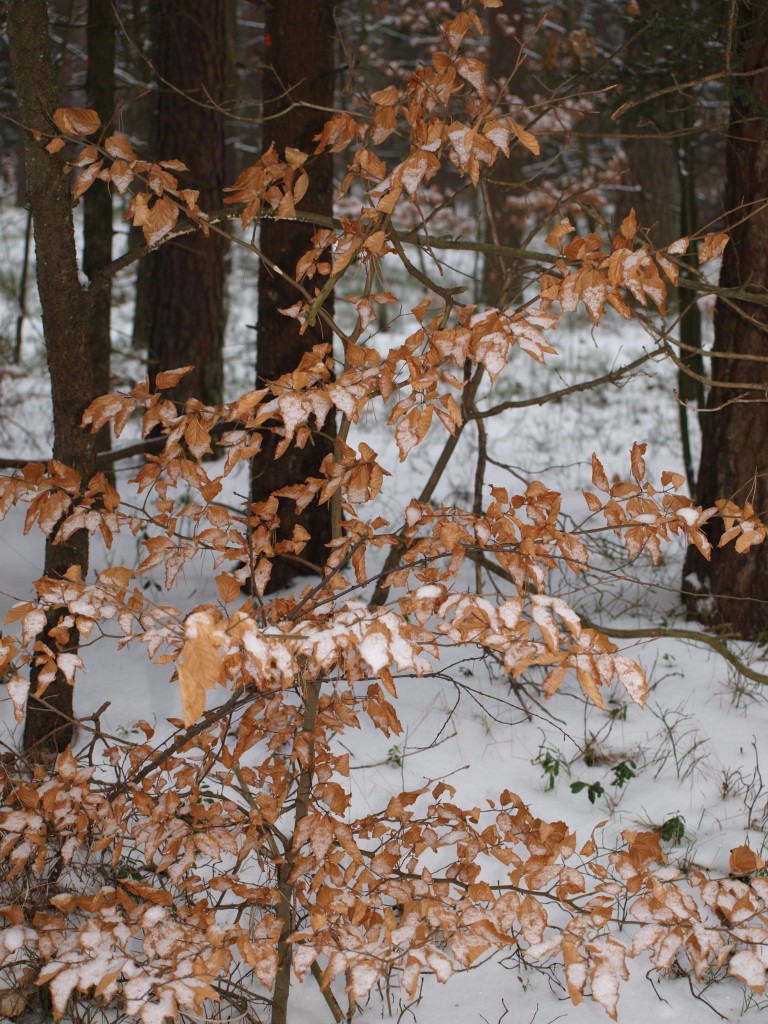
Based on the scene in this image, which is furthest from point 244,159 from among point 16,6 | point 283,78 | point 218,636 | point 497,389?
point 218,636

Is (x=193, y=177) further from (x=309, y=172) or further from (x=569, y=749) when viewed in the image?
(x=569, y=749)

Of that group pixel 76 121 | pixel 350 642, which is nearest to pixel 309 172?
pixel 76 121

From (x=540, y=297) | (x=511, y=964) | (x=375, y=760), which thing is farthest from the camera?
(x=375, y=760)

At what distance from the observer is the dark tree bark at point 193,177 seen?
6.14 meters

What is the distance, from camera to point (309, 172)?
404cm

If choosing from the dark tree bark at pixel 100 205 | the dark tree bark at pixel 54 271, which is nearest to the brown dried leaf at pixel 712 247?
the dark tree bark at pixel 54 271

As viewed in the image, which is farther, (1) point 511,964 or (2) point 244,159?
(2) point 244,159

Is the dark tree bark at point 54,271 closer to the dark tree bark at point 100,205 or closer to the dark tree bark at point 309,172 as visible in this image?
the dark tree bark at point 309,172

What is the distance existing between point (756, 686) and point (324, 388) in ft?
8.79

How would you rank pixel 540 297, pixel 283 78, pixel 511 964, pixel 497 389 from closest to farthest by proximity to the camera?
pixel 540 297, pixel 511 964, pixel 283 78, pixel 497 389

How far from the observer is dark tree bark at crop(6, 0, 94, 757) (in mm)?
2561

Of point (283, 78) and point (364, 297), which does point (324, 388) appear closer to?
point (364, 297)

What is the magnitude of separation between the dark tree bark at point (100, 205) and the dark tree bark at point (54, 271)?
8.07 feet

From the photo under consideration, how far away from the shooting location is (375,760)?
3445 millimetres
